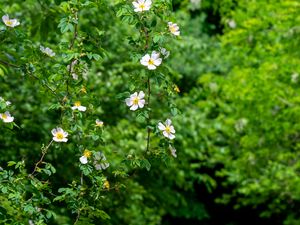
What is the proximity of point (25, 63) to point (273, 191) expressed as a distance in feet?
18.0

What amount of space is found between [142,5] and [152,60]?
185mm

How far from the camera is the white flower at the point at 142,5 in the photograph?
7.20ft

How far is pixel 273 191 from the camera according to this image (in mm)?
7492

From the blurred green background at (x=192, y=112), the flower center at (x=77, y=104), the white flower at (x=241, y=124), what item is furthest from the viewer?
the white flower at (x=241, y=124)

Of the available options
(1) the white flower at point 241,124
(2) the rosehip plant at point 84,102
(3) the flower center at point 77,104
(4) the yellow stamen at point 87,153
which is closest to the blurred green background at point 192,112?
(1) the white flower at point 241,124

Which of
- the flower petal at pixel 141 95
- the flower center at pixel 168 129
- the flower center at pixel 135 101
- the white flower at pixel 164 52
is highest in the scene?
the white flower at pixel 164 52

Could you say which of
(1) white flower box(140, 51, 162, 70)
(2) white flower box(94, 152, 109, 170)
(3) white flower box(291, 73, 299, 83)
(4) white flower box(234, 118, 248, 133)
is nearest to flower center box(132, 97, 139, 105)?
(1) white flower box(140, 51, 162, 70)

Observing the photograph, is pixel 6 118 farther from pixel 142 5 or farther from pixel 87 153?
pixel 142 5

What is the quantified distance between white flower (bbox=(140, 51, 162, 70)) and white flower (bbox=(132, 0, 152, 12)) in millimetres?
147

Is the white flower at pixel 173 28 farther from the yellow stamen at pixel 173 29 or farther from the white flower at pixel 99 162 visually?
the white flower at pixel 99 162

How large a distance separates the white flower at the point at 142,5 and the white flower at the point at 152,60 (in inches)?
5.8

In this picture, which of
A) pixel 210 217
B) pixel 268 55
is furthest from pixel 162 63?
pixel 210 217

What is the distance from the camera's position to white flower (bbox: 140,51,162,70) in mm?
2203

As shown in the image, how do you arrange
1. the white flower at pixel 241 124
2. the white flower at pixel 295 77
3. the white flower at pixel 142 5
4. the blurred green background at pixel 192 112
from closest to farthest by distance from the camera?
the white flower at pixel 142 5
the blurred green background at pixel 192 112
the white flower at pixel 295 77
the white flower at pixel 241 124
